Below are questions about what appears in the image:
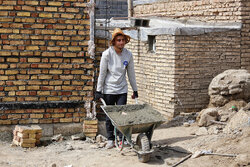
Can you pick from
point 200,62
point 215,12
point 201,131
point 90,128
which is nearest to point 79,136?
point 90,128

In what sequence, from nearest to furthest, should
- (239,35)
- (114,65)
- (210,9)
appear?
(114,65) → (239,35) → (210,9)

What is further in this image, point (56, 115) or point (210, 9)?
point (210, 9)

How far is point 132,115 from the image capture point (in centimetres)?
609

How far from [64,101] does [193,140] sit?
93.0 inches

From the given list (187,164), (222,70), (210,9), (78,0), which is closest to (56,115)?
(78,0)

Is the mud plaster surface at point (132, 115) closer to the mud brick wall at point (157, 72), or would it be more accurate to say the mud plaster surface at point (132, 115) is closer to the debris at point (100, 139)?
the debris at point (100, 139)

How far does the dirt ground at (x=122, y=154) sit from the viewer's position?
18.6 feet

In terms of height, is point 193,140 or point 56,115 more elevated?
point 56,115

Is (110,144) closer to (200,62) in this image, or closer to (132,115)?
(132,115)

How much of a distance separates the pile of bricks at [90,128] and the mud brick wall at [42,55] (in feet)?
1.08

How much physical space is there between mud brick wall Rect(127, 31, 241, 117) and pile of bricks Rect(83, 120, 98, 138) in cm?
292

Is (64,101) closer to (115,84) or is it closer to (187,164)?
(115,84)

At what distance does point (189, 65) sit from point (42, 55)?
3.95 meters

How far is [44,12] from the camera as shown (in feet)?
22.1
